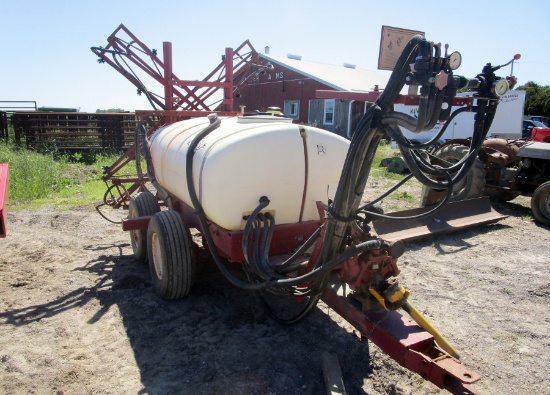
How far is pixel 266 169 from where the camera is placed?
11.6ft

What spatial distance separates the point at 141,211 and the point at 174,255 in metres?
1.56

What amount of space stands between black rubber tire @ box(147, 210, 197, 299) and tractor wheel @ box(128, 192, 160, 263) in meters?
1.02

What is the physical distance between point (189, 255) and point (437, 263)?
324 centimetres

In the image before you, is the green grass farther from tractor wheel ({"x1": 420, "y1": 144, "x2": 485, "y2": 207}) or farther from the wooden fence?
tractor wheel ({"x1": 420, "y1": 144, "x2": 485, "y2": 207})

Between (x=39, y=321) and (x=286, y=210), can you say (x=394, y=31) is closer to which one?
(x=286, y=210)

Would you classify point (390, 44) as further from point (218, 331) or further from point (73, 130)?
point (73, 130)

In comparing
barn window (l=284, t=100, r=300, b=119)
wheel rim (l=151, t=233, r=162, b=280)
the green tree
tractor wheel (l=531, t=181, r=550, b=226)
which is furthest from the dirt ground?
the green tree

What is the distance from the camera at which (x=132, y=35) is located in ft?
22.4

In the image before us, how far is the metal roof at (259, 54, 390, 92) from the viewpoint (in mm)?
20812

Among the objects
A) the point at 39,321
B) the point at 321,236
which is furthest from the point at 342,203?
the point at 39,321

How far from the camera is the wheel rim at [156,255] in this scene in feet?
14.7

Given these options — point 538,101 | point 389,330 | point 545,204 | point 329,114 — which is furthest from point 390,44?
point 538,101

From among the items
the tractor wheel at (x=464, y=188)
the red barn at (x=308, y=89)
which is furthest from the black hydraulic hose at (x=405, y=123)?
the red barn at (x=308, y=89)

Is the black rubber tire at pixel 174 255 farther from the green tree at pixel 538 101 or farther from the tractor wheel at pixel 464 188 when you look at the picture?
the green tree at pixel 538 101
